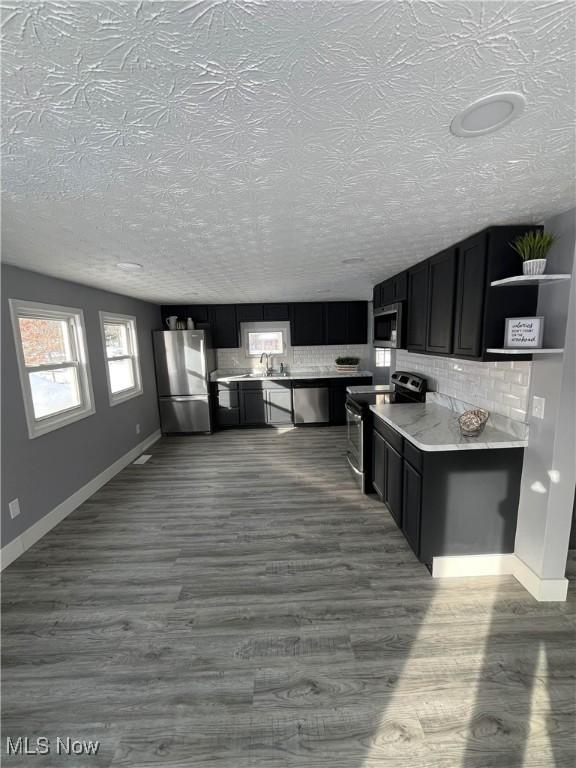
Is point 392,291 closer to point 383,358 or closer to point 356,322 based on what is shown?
point 383,358

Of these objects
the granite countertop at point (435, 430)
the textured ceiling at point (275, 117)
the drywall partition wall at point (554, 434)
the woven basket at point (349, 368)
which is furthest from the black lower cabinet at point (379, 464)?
the woven basket at point (349, 368)

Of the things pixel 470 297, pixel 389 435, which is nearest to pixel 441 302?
pixel 470 297

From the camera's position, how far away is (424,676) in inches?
57.4

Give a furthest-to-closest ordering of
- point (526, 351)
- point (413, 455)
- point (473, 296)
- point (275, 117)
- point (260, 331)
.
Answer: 1. point (260, 331)
2. point (413, 455)
3. point (473, 296)
4. point (526, 351)
5. point (275, 117)

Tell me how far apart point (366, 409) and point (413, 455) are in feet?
3.03

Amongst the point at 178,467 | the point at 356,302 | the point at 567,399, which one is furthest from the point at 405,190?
the point at 356,302

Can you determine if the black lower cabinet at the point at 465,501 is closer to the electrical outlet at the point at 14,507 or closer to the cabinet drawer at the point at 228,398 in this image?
the electrical outlet at the point at 14,507

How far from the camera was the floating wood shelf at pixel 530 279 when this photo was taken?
5.16 feet

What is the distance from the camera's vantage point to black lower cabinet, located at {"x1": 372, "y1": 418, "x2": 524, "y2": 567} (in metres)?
1.95

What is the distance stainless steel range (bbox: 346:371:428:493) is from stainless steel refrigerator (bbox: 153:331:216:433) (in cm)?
270

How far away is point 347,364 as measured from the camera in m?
5.53

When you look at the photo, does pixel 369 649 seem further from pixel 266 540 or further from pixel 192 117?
pixel 192 117

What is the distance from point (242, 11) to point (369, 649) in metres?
2.37

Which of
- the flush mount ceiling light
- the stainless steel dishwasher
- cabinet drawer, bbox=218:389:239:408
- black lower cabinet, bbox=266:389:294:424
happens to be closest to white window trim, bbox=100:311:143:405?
cabinet drawer, bbox=218:389:239:408
